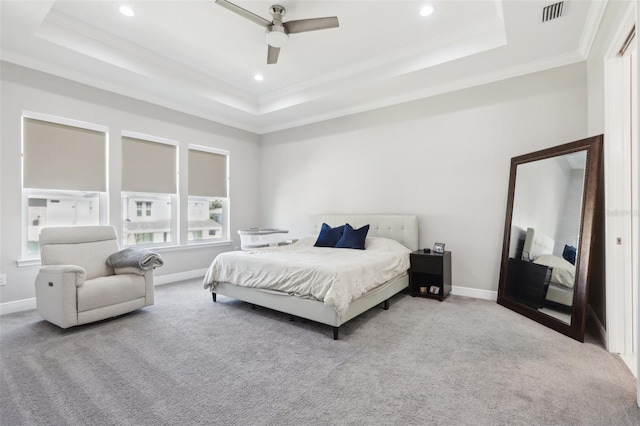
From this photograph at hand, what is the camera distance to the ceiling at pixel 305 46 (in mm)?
2990

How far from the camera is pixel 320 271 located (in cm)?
284

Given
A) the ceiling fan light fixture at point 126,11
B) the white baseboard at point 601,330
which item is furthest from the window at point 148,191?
the white baseboard at point 601,330

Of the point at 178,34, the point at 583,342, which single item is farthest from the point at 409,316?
the point at 178,34

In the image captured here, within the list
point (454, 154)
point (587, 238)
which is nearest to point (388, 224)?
point (454, 154)

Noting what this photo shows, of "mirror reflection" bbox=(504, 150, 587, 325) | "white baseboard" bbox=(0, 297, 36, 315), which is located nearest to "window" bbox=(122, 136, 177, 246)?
"white baseboard" bbox=(0, 297, 36, 315)

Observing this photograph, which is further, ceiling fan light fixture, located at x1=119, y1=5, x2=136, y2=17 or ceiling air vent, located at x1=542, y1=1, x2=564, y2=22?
ceiling fan light fixture, located at x1=119, y1=5, x2=136, y2=17

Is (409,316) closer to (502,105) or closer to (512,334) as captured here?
(512,334)

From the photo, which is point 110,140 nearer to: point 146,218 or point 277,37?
point 146,218

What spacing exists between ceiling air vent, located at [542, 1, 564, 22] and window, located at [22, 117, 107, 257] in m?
5.37

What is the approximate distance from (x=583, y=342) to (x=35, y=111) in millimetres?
6266

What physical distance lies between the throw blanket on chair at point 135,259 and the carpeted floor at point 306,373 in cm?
59

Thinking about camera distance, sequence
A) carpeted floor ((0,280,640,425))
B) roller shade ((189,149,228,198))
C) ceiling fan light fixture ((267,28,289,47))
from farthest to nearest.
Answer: roller shade ((189,149,228,198)) < ceiling fan light fixture ((267,28,289,47)) < carpeted floor ((0,280,640,425))

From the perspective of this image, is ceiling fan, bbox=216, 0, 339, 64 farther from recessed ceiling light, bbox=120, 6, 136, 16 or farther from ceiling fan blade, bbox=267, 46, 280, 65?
recessed ceiling light, bbox=120, 6, 136, 16

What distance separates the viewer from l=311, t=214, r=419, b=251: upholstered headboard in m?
4.35
